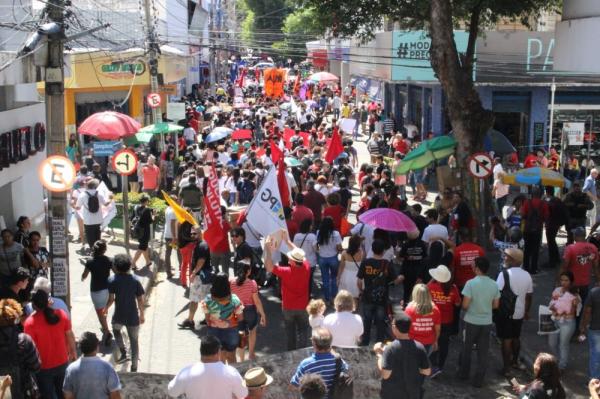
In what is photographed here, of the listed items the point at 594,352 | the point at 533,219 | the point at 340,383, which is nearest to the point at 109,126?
the point at 533,219

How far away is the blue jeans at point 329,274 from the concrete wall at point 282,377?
369cm

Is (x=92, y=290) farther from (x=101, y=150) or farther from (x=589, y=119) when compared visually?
(x=589, y=119)

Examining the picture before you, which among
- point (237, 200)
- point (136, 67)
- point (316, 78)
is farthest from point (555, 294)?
point (316, 78)

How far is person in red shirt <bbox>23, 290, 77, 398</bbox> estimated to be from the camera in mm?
7969

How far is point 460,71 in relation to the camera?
16.4m

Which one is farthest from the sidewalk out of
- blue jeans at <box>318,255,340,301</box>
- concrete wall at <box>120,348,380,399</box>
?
blue jeans at <box>318,255,340,301</box>

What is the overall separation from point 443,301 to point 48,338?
4.38 m

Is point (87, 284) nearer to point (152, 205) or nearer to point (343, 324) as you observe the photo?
point (152, 205)

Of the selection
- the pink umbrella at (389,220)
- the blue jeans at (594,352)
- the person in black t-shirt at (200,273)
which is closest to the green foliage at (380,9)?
the pink umbrella at (389,220)

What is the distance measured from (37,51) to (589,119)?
65.9 ft

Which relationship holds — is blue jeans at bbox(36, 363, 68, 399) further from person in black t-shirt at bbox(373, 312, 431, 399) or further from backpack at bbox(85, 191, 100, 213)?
backpack at bbox(85, 191, 100, 213)

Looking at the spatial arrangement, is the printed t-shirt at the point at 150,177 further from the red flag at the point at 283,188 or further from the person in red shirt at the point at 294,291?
the person in red shirt at the point at 294,291

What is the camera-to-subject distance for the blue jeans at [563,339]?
31.9 ft

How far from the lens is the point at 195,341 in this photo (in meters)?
11.3
